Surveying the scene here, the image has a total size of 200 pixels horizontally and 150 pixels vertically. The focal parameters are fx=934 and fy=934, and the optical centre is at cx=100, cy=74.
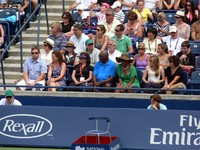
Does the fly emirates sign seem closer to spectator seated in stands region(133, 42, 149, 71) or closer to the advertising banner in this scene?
the advertising banner

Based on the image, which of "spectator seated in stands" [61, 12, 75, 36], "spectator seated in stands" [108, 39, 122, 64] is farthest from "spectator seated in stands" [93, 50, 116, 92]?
"spectator seated in stands" [61, 12, 75, 36]

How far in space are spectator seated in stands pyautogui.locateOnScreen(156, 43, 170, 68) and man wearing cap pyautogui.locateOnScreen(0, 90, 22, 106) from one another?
3087 millimetres

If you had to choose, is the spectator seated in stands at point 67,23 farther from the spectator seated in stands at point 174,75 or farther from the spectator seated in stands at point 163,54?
the spectator seated in stands at point 174,75

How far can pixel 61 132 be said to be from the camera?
18.5 metres

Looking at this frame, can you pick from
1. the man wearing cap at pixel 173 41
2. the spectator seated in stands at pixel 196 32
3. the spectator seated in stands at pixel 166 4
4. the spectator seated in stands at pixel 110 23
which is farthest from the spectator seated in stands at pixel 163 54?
the spectator seated in stands at pixel 166 4

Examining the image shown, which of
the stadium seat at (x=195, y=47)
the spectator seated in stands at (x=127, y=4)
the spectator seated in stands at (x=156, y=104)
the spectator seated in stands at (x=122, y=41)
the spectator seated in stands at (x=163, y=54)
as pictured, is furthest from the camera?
the spectator seated in stands at (x=127, y=4)

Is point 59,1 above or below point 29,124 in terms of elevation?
above

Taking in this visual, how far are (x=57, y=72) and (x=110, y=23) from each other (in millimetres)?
1912

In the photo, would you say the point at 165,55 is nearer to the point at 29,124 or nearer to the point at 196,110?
the point at 196,110

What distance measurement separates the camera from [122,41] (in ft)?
66.3

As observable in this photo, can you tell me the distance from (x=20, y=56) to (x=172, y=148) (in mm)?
5560

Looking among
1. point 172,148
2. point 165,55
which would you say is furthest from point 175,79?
point 172,148

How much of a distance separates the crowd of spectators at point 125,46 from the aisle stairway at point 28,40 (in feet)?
4.23

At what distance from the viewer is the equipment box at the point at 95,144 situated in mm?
16359
